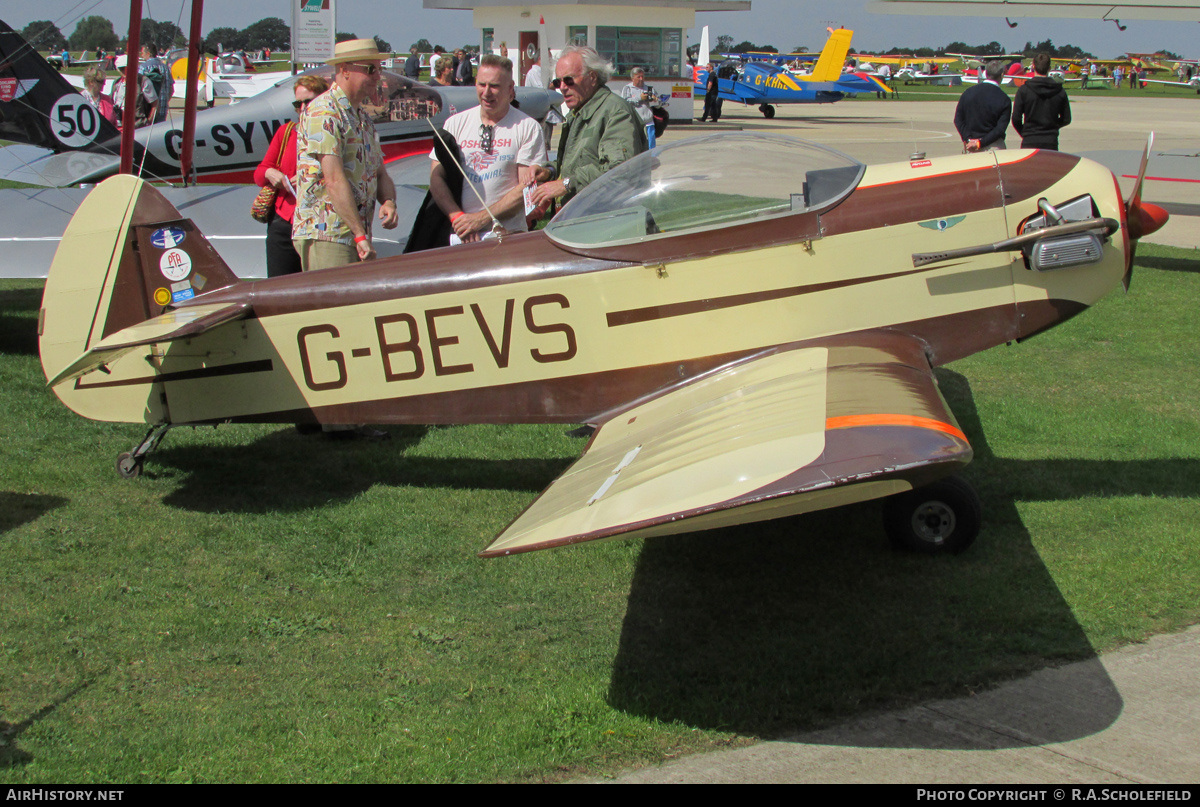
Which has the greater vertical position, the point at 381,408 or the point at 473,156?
the point at 473,156

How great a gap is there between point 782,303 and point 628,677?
73.1 inches

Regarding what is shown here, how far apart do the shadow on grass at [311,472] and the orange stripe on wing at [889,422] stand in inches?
88.9

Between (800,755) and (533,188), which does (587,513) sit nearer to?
(800,755)

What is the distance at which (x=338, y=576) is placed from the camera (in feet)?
13.7

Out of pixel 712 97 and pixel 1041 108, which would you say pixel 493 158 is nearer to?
pixel 1041 108

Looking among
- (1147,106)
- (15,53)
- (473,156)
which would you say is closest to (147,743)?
(473,156)

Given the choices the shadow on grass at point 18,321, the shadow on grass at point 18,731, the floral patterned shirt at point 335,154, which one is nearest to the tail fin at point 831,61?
the shadow on grass at point 18,321

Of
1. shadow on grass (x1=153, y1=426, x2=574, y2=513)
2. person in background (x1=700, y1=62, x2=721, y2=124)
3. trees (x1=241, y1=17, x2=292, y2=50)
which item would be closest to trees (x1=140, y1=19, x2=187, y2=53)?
shadow on grass (x1=153, y1=426, x2=574, y2=513)

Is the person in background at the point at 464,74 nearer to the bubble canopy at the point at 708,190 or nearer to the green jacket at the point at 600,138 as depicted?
the green jacket at the point at 600,138

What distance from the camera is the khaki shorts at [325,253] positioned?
5.43m

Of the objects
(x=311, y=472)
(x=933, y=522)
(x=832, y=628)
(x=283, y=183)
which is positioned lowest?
(x=311, y=472)

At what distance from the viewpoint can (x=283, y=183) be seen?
6.21 metres

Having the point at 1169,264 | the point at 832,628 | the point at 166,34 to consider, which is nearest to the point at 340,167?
the point at 832,628

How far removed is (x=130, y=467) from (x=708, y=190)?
11.2 feet
